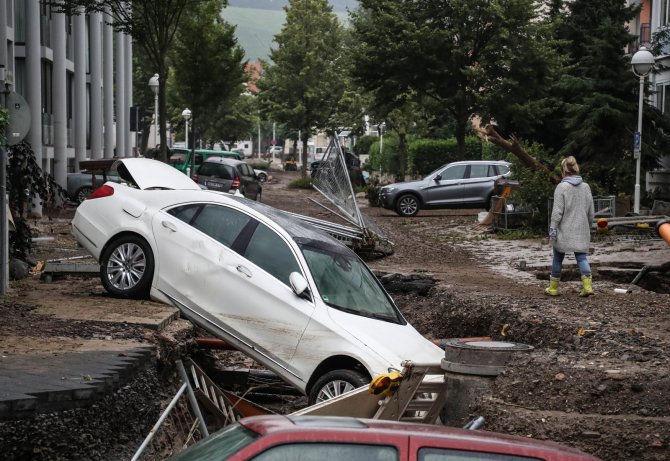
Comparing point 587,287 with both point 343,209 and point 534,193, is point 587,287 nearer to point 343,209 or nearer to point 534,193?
point 343,209

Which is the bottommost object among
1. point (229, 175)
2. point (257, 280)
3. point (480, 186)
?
point (480, 186)

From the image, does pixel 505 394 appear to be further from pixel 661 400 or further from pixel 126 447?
pixel 126 447

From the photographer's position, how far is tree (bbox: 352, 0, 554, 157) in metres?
39.0

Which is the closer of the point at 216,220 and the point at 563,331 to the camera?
the point at 216,220

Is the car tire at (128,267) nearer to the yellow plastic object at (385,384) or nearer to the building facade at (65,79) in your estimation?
the yellow plastic object at (385,384)

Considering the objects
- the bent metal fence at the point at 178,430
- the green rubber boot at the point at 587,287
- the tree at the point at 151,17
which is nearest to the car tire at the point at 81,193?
the tree at the point at 151,17

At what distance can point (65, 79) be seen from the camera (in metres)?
38.0

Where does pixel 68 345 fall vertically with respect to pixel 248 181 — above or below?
below

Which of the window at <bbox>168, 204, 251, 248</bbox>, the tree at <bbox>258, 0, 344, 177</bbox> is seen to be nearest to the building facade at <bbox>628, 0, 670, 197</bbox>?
the window at <bbox>168, 204, 251, 248</bbox>

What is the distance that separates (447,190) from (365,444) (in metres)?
30.1

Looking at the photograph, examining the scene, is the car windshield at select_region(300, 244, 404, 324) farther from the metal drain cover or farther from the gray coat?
the gray coat

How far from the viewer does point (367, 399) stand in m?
8.01

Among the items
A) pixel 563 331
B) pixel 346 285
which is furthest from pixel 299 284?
pixel 563 331

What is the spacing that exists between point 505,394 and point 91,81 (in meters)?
39.2
